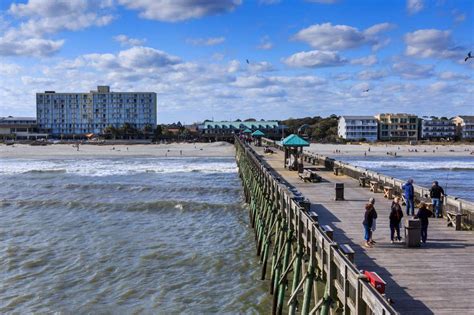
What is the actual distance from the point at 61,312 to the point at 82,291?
1.82m

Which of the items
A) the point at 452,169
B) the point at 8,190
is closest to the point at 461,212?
the point at 8,190

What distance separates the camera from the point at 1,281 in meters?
18.2

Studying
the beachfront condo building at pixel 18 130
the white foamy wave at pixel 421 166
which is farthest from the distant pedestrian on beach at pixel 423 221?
the beachfront condo building at pixel 18 130

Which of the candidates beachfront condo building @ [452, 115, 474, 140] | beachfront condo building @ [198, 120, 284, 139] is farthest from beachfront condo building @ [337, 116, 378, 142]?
beachfront condo building @ [452, 115, 474, 140]

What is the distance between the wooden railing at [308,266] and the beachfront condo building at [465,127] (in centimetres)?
16368

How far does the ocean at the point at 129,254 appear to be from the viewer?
53.1 feet

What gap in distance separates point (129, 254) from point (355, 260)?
12.5 m

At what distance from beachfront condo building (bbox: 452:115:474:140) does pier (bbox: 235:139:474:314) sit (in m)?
162

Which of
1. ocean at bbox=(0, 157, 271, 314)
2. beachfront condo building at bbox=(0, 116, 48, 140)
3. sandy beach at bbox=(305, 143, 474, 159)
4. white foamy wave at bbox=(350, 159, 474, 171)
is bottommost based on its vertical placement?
ocean at bbox=(0, 157, 271, 314)

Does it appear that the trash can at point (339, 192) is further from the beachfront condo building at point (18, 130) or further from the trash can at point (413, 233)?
the beachfront condo building at point (18, 130)

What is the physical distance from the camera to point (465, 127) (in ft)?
560

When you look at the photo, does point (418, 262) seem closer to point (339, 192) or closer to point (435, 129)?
point (339, 192)

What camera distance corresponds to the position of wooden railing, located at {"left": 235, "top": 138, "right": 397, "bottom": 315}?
8.38 meters

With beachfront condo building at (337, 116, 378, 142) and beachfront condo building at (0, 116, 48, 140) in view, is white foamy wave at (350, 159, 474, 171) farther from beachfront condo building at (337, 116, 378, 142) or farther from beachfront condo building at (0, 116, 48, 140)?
beachfront condo building at (0, 116, 48, 140)
